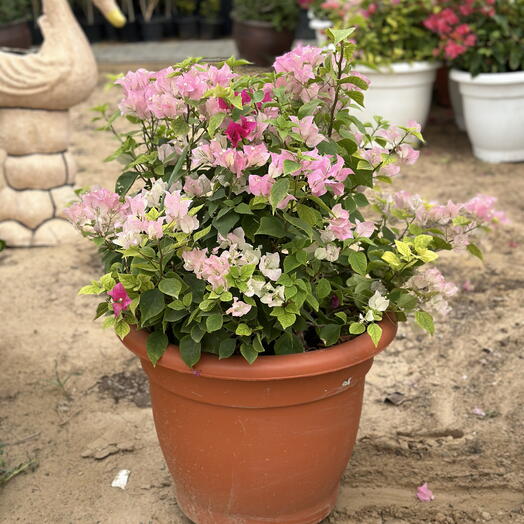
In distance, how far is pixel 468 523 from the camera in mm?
2242

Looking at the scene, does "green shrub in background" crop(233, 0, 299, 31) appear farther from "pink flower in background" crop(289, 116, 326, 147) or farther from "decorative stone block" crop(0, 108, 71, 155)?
"pink flower in background" crop(289, 116, 326, 147)

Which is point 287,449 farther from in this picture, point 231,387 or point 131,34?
point 131,34

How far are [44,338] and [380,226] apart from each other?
5.38 ft

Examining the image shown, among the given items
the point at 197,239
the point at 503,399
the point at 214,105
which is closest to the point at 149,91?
the point at 214,105

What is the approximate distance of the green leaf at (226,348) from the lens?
5.86 feet

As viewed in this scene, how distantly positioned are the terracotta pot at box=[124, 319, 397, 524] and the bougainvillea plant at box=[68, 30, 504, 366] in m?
0.06

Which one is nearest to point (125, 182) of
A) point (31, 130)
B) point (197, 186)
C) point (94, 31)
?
point (197, 186)

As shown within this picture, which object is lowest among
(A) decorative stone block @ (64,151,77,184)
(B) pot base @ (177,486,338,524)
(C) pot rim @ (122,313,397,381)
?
(A) decorative stone block @ (64,151,77,184)

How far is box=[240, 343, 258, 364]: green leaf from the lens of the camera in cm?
177

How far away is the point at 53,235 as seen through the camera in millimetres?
4125

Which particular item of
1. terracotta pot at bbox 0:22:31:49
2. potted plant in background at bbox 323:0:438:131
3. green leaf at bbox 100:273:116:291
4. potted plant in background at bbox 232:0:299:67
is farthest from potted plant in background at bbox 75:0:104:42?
green leaf at bbox 100:273:116:291

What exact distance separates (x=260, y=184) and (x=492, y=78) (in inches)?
141

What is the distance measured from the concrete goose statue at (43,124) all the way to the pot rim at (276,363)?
2.31 meters

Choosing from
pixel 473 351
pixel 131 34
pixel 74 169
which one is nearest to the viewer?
pixel 473 351
